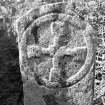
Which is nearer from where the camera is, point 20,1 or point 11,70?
point 20,1

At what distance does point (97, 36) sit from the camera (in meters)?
1.71

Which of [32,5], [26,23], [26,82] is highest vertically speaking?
[32,5]

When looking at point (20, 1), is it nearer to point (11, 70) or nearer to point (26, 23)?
point (26, 23)

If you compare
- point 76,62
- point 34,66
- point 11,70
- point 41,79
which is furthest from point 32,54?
point 11,70

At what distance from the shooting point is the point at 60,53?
5.62ft

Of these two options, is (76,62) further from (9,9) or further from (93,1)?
(9,9)

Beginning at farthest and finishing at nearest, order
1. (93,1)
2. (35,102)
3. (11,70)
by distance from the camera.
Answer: (11,70)
(35,102)
(93,1)

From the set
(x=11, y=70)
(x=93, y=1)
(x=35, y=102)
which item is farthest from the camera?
(x=11, y=70)

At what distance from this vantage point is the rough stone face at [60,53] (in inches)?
66.2

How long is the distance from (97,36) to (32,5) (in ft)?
1.75

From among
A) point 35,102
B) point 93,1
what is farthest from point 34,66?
point 93,1

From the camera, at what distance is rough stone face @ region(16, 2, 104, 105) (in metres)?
1.68

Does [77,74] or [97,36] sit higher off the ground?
[97,36]

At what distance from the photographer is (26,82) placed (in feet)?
5.79
